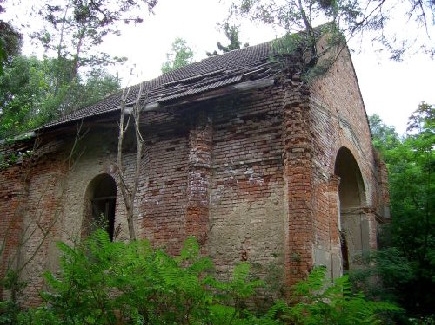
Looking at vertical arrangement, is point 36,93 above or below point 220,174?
above

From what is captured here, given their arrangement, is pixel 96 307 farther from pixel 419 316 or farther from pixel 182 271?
pixel 419 316

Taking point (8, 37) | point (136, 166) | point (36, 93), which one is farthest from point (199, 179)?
point (36, 93)

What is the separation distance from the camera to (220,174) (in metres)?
8.39

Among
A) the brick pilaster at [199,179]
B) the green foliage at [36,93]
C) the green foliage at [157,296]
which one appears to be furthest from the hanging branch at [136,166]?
the green foliage at [36,93]

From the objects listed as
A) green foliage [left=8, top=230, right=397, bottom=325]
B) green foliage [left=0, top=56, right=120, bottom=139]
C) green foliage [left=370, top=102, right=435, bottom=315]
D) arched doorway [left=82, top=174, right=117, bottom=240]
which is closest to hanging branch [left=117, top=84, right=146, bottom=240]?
arched doorway [left=82, top=174, right=117, bottom=240]

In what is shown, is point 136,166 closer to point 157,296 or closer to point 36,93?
point 157,296

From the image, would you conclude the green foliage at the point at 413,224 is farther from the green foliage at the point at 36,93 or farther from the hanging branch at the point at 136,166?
the green foliage at the point at 36,93

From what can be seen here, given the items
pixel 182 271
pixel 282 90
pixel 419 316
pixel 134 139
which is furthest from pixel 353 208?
pixel 182 271

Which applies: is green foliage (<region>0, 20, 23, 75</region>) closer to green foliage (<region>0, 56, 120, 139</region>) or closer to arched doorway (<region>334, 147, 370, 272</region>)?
green foliage (<region>0, 56, 120, 139</region>)

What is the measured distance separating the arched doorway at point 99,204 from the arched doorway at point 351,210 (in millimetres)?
5987

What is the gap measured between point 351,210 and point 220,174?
16.4 feet

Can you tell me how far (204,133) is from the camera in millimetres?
8609

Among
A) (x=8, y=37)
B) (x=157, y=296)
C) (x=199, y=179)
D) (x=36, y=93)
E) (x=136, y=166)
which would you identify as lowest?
(x=157, y=296)

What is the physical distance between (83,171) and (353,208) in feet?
23.6
